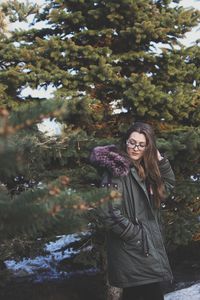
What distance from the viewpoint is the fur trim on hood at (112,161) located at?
3559 mm

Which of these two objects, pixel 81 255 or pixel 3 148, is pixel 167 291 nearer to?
pixel 81 255

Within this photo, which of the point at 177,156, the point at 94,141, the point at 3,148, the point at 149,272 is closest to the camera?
the point at 3,148

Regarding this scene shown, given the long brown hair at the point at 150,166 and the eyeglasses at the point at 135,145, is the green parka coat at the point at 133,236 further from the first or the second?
the eyeglasses at the point at 135,145

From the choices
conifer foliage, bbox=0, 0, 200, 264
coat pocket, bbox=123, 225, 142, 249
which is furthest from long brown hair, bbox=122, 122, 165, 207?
conifer foliage, bbox=0, 0, 200, 264

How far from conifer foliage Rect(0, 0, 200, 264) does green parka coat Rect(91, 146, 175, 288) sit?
4.15 feet

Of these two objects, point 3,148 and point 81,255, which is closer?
point 3,148

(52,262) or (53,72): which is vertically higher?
(53,72)

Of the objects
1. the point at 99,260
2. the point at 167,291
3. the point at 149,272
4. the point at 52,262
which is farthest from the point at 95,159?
the point at 52,262

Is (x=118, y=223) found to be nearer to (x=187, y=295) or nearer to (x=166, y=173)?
(x=166, y=173)

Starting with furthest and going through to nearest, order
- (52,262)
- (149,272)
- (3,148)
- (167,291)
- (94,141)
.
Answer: (52,262) < (167,291) < (94,141) < (149,272) < (3,148)

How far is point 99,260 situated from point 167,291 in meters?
1.06

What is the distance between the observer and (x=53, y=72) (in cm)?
547

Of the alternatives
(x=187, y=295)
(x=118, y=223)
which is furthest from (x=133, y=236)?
(x=187, y=295)

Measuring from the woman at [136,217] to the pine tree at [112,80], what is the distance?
127 centimetres
